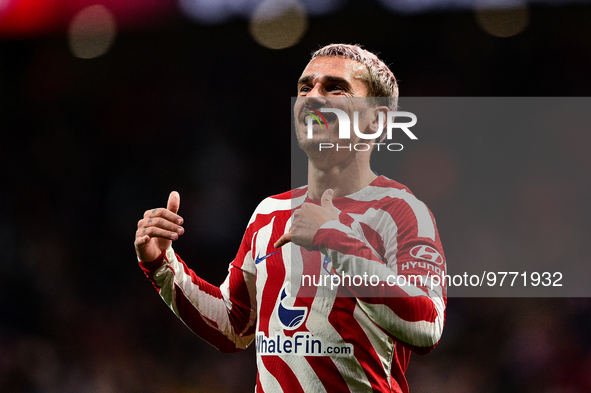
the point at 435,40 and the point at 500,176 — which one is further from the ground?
the point at 435,40

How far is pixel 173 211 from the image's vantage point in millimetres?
2150

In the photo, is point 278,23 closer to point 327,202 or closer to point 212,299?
point 212,299

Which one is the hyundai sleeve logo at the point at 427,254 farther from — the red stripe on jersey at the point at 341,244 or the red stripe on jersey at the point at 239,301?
the red stripe on jersey at the point at 239,301

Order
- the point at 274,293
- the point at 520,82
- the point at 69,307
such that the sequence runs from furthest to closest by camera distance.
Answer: the point at 69,307 → the point at 520,82 → the point at 274,293

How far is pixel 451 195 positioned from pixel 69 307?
3.99 meters

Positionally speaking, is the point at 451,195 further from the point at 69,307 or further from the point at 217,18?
the point at 69,307

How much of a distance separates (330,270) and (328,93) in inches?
27.3

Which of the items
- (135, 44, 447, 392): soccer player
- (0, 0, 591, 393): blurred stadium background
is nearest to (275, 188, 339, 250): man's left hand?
(135, 44, 447, 392): soccer player

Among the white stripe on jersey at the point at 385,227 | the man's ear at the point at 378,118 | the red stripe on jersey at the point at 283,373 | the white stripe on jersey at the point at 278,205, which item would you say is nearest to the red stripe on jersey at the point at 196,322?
the red stripe on jersey at the point at 283,373

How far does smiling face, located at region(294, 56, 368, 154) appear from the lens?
218 centimetres

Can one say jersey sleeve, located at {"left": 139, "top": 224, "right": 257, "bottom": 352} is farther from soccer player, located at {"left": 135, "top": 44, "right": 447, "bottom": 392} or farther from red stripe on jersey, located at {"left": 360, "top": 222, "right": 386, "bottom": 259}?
red stripe on jersey, located at {"left": 360, "top": 222, "right": 386, "bottom": 259}

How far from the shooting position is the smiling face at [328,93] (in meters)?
2.18

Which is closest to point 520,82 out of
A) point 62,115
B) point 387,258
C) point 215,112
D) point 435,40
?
point 435,40

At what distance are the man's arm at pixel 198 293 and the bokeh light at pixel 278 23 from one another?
13.4ft
